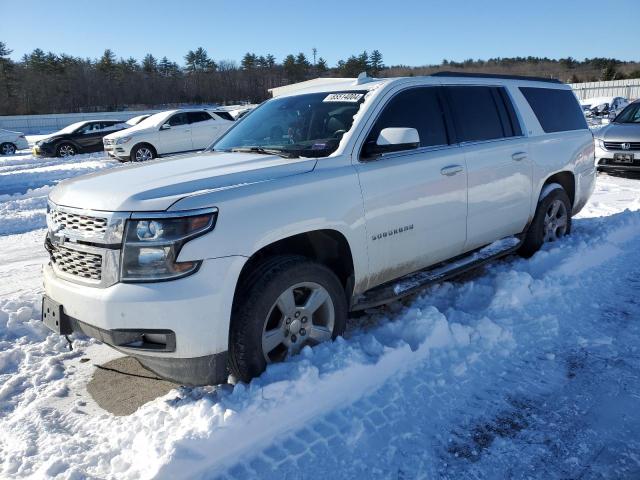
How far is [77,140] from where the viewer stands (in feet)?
66.7

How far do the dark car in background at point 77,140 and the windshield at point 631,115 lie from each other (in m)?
16.7

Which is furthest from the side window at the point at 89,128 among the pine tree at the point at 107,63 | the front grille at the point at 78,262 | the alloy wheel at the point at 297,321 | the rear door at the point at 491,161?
the pine tree at the point at 107,63

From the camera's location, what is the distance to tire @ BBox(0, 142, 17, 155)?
2197 centimetres

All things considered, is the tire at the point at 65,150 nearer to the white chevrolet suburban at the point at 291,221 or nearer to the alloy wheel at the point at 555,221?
the white chevrolet suburban at the point at 291,221

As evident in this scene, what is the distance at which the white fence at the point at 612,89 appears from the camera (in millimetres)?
43188

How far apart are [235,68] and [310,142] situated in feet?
314

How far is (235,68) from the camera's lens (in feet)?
306

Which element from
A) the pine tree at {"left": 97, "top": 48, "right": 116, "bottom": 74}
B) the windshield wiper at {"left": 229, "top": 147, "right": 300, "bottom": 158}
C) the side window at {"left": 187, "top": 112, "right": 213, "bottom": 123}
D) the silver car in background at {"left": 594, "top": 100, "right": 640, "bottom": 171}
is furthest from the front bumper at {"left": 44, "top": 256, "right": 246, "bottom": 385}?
the pine tree at {"left": 97, "top": 48, "right": 116, "bottom": 74}

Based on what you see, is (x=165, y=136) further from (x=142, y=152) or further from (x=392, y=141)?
(x=392, y=141)

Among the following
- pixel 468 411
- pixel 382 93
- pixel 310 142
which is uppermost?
pixel 382 93

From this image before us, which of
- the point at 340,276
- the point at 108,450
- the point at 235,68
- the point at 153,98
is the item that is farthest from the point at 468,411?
the point at 235,68

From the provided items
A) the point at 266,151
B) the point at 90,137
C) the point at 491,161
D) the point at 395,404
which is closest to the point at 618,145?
the point at 491,161

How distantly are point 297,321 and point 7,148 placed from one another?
77.1 feet

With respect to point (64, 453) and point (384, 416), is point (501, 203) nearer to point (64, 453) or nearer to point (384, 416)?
point (384, 416)
